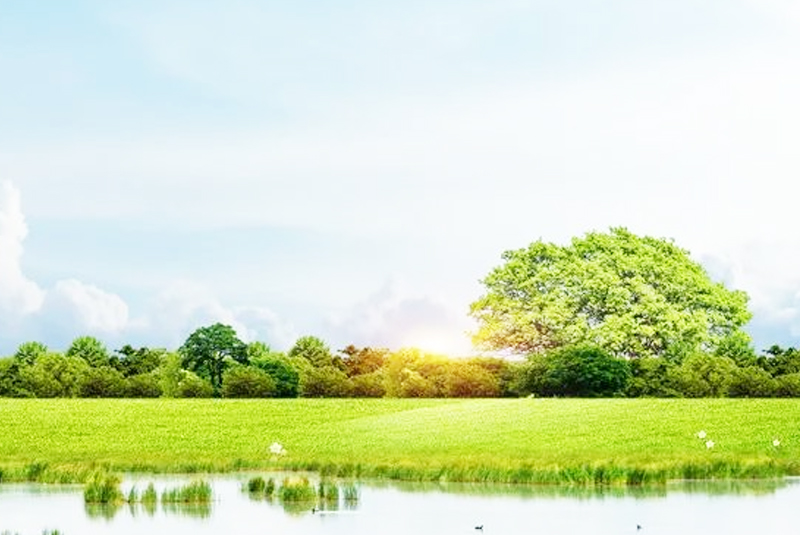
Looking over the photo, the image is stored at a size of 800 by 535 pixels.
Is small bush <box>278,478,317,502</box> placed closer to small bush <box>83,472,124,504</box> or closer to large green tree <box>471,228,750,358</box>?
small bush <box>83,472,124,504</box>

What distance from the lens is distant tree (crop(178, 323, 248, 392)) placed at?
68.9 metres

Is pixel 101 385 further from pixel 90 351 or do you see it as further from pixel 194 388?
pixel 90 351

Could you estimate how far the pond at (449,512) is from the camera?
24.0m

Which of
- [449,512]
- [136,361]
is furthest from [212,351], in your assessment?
[449,512]

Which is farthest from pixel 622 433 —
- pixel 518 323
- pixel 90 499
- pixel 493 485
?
pixel 518 323

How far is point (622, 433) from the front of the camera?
46281mm

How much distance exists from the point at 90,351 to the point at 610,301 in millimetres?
28809

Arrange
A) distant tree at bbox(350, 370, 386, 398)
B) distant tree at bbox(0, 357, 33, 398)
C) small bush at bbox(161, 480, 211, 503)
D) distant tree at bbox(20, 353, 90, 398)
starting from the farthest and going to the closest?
distant tree at bbox(0, 357, 33, 398) < distant tree at bbox(20, 353, 90, 398) < distant tree at bbox(350, 370, 386, 398) < small bush at bbox(161, 480, 211, 503)

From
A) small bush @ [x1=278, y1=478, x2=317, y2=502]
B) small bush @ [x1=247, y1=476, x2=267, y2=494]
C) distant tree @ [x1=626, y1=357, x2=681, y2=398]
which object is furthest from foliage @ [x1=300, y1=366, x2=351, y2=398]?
small bush @ [x1=278, y1=478, x2=317, y2=502]

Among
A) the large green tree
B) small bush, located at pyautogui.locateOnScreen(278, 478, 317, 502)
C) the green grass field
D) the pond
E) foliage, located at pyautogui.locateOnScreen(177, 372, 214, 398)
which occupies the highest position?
the large green tree

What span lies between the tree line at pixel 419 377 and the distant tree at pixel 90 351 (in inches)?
10.3

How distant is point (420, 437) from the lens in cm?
4650

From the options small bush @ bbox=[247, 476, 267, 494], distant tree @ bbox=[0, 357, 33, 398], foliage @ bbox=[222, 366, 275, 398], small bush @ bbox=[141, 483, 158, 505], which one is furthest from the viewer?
distant tree @ bbox=[0, 357, 33, 398]

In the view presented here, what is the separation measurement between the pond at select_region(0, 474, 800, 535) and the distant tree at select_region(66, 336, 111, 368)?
38050 millimetres
